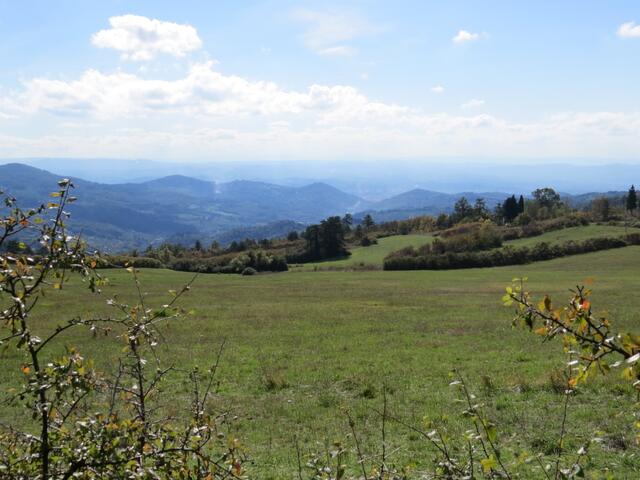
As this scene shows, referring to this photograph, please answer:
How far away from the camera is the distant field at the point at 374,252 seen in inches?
2977

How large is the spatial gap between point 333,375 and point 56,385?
1241 cm

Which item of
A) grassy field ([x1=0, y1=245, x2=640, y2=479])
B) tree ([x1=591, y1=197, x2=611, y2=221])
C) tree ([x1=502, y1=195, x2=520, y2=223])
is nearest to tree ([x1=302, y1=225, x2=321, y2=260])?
tree ([x1=502, y1=195, x2=520, y2=223])

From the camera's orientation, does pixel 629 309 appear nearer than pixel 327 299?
Yes

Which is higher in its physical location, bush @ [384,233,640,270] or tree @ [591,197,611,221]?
tree @ [591,197,611,221]

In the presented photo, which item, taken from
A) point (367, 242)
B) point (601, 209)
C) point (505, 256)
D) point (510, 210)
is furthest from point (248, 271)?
point (601, 209)

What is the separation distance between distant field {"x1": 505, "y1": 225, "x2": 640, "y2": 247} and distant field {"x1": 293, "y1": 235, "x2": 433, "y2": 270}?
17.4 m

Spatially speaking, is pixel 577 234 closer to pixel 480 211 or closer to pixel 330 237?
pixel 330 237

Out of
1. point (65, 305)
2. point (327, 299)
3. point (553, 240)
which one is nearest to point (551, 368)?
point (327, 299)

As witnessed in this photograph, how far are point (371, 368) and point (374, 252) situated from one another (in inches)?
2806

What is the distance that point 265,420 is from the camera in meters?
10.8

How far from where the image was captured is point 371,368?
50.1 ft

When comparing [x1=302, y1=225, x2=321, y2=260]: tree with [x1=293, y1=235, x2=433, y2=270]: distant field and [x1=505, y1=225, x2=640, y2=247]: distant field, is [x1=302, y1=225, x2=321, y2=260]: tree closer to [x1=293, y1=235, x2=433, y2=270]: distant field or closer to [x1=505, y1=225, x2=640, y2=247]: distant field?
[x1=293, y1=235, x2=433, y2=270]: distant field

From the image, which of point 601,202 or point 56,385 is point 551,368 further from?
point 601,202

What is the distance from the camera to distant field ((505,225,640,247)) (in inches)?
2889
